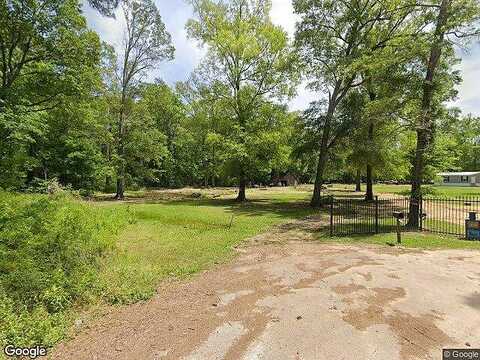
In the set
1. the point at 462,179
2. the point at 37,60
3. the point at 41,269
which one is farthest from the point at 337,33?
the point at 462,179

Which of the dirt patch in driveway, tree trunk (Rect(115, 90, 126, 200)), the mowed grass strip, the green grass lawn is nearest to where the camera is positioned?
the dirt patch in driveway

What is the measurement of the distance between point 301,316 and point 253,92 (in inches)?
891

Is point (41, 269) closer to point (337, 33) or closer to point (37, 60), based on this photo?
point (37, 60)

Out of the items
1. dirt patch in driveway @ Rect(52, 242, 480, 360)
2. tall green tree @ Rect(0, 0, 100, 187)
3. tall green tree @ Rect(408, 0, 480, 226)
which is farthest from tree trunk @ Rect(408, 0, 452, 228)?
tall green tree @ Rect(0, 0, 100, 187)

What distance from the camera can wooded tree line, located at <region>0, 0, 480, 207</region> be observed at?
1304 centimetres

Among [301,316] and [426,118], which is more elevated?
[426,118]

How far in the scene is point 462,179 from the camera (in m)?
61.5

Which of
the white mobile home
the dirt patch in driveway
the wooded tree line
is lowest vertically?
the dirt patch in driveway

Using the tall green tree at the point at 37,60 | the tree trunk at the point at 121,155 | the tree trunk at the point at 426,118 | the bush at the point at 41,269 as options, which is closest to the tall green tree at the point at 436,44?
the tree trunk at the point at 426,118

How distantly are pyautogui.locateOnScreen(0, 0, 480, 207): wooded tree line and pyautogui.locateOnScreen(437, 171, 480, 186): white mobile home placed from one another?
3612 cm

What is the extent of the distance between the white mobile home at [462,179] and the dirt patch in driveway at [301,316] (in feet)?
207

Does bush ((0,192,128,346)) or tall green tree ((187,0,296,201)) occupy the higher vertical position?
tall green tree ((187,0,296,201))

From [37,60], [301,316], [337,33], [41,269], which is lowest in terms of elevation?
[301,316]

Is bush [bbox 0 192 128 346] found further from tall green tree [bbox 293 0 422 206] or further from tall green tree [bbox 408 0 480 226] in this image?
tall green tree [bbox 293 0 422 206]
